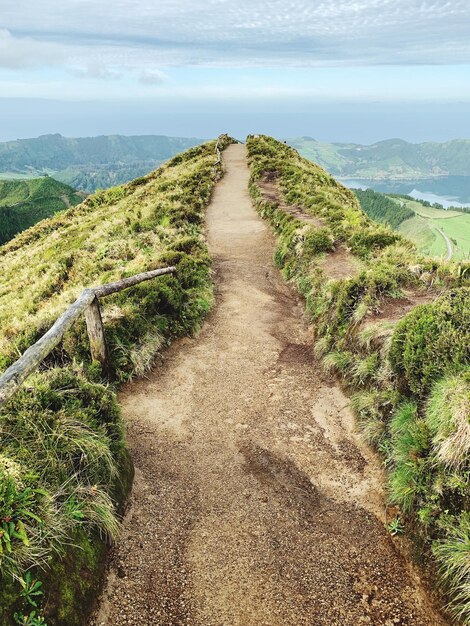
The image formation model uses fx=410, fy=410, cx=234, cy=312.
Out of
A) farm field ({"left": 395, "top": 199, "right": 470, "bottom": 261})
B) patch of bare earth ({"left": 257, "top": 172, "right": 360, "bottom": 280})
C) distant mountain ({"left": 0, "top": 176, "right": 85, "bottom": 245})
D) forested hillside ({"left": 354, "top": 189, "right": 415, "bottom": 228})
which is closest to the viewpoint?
patch of bare earth ({"left": 257, "top": 172, "right": 360, "bottom": 280})

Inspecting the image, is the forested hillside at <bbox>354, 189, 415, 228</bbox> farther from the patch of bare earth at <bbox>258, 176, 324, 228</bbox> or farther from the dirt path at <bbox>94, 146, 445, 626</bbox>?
the dirt path at <bbox>94, 146, 445, 626</bbox>

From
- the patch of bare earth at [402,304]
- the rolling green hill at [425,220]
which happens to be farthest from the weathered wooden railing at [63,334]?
the rolling green hill at [425,220]

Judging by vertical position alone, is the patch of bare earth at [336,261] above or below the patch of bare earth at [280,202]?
below

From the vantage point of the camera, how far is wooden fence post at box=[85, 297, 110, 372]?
7524mm

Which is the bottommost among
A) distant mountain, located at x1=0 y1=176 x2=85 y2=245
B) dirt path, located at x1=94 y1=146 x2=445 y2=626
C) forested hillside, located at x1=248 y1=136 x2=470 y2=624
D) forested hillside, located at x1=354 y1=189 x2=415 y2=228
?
forested hillside, located at x1=354 y1=189 x2=415 y2=228

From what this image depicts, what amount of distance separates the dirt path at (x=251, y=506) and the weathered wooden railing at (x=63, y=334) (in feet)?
3.86

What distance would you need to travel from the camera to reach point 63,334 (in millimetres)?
6246

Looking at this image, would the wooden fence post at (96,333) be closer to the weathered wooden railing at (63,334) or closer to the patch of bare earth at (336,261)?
the weathered wooden railing at (63,334)

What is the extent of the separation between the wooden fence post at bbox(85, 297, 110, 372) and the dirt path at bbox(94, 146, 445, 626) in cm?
90

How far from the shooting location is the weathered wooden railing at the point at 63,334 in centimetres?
459

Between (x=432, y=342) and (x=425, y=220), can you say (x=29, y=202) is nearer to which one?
(x=425, y=220)

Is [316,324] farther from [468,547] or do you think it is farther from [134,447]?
[468,547]

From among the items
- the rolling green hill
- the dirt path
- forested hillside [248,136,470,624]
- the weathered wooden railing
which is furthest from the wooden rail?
the rolling green hill

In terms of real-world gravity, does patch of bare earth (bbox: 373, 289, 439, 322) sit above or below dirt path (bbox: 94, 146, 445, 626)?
above
